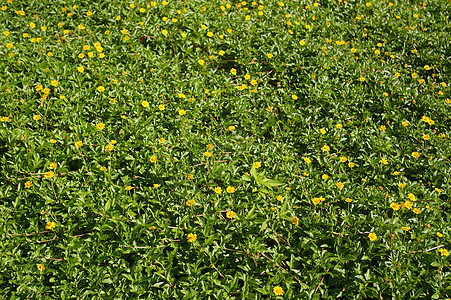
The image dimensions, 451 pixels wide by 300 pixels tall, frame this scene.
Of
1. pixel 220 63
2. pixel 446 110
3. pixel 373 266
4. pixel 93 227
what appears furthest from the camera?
pixel 220 63

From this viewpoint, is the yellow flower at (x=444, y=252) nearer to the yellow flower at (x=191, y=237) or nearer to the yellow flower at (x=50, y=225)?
the yellow flower at (x=191, y=237)

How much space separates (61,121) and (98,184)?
0.79m

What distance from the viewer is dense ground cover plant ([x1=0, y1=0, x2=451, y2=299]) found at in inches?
104

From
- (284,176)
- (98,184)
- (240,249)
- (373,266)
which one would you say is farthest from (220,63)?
(373,266)

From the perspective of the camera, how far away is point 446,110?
3.95 meters

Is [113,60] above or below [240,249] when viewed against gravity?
above

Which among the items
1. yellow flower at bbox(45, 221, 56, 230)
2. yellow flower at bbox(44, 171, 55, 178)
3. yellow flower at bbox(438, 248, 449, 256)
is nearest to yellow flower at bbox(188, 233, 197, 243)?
yellow flower at bbox(45, 221, 56, 230)

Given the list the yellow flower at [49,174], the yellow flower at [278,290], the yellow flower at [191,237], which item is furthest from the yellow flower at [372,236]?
the yellow flower at [49,174]

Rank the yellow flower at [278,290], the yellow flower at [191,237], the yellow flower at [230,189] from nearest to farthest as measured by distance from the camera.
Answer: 1. the yellow flower at [278,290]
2. the yellow flower at [191,237]
3. the yellow flower at [230,189]

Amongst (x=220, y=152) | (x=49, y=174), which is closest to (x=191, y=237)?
(x=220, y=152)

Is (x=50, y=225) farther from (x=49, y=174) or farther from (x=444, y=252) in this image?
(x=444, y=252)

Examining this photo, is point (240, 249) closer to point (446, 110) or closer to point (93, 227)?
point (93, 227)

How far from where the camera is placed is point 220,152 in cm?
338

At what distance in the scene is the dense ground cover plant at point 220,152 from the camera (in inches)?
104
